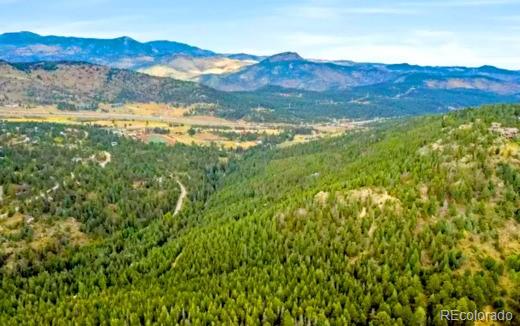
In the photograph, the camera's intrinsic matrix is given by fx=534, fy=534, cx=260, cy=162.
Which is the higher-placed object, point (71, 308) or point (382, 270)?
point (382, 270)

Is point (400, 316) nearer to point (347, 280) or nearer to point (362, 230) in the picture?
point (347, 280)

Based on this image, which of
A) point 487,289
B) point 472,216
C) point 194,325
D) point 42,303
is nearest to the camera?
point 194,325

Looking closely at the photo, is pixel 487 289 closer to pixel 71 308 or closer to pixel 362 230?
pixel 362 230

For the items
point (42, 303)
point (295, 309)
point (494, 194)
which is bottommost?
point (42, 303)

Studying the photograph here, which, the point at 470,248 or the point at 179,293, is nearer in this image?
the point at 179,293

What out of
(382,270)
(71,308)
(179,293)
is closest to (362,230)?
(382,270)

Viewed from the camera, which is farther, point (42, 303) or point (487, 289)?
point (42, 303)

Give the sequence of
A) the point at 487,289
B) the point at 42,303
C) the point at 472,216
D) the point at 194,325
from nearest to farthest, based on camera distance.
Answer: the point at 194,325, the point at 487,289, the point at 42,303, the point at 472,216

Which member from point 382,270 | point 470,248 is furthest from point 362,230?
point 470,248

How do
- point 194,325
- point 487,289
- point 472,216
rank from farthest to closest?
point 472,216
point 487,289
point 194,325
